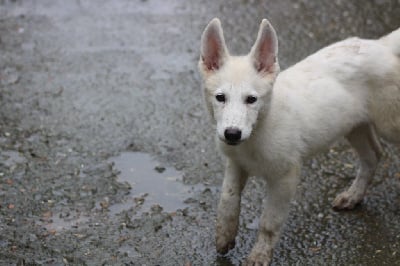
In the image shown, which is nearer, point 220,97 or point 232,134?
point 232,134

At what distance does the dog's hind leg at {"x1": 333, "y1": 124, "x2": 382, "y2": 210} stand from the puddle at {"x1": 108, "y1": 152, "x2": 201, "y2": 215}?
39.6 inches

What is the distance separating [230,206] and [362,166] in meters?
1.14

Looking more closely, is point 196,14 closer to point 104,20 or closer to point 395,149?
point 104,20

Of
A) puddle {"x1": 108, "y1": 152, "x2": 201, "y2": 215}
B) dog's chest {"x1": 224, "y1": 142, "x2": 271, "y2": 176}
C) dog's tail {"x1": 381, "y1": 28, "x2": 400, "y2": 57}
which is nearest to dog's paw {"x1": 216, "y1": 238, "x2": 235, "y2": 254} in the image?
dog's chest {"x1": 224, "y1": 142, "x2": 271, "y2": 176}

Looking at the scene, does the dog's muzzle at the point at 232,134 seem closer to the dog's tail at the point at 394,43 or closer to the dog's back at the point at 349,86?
the dog's back at the point at 349,86

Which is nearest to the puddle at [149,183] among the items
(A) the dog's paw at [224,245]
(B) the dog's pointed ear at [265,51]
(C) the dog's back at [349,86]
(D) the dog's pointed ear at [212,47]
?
(A) the dog's paw at [224,245]

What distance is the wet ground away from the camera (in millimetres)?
4480

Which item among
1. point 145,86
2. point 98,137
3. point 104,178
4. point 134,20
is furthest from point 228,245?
point 134,20

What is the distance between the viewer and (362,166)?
4898mm

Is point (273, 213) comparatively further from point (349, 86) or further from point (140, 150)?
point (140, 150)

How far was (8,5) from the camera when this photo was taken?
834cm

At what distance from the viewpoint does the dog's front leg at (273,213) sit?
4145 mm

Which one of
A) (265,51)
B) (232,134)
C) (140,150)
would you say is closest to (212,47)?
(265,51)

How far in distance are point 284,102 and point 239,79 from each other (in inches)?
17.6
